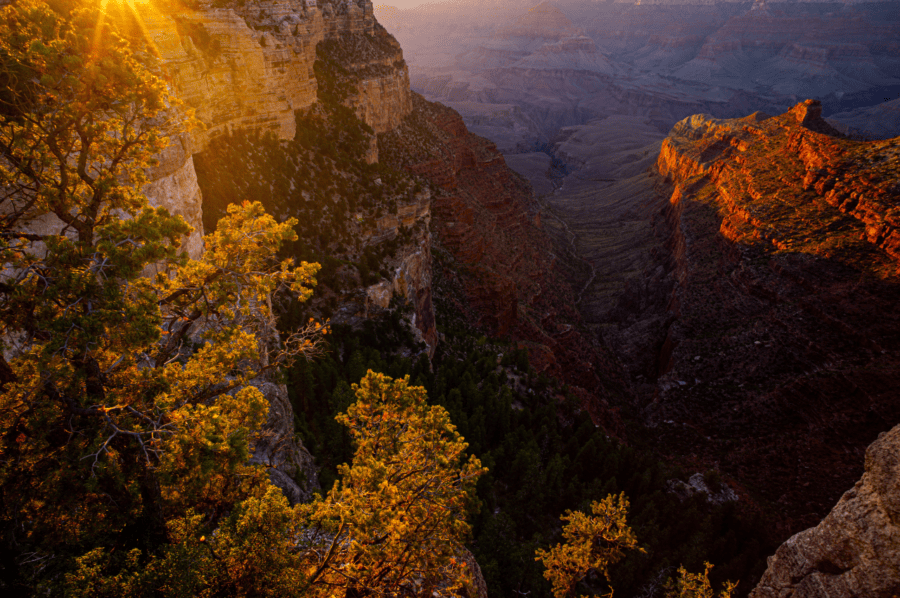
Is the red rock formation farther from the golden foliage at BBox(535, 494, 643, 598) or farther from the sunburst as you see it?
the sunburst

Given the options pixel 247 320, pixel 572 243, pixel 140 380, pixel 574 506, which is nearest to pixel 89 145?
pixel 140 380

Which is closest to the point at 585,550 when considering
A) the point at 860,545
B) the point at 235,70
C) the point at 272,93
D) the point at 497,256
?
the point at 860,545

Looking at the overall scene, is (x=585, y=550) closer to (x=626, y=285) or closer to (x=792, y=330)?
(x=792, y=330)

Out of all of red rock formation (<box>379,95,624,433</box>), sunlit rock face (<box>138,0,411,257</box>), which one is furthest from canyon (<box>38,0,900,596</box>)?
red rock formation (<box>379,95,624,433</box>)

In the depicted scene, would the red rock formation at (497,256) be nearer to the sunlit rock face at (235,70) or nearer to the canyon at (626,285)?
the canyon at (626,285)

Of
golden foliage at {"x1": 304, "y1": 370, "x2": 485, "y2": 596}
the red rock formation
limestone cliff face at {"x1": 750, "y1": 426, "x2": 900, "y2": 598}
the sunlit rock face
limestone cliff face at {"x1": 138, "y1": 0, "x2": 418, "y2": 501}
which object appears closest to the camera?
golden foliage at {"x1": 304, "y1": 370, "x2": 485, "y2": 596}

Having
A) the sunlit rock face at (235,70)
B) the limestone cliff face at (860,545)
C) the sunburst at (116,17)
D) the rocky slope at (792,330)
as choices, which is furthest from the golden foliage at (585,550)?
the rocky slope at (792,330)
